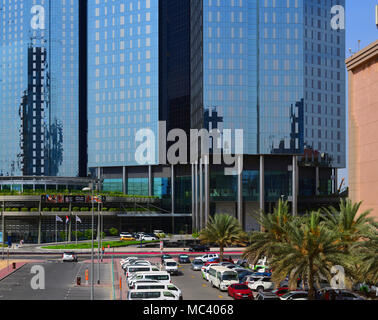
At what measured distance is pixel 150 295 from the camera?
133 feet

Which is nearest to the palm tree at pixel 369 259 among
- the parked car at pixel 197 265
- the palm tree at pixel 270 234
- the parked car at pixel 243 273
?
the palm tree at pixel 270 234

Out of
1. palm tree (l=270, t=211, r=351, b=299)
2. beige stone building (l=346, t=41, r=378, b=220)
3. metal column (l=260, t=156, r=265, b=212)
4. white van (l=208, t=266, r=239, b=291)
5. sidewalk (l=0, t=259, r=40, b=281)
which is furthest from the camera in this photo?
metal column (l=260, t=156, r=265, b=212)

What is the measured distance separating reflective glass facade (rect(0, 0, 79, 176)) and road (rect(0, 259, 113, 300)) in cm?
11195

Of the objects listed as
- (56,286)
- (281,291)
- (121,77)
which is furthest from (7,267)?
(121,77)

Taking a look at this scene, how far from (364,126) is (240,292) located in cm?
2485

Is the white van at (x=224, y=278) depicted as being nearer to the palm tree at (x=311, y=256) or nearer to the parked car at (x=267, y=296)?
the parked car at (x=267, y=296)

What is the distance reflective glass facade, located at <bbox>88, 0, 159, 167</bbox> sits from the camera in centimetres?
15862

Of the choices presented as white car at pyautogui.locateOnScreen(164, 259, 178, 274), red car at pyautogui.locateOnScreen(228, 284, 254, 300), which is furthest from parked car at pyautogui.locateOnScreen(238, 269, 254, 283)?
red car at pyautogui.locateOnScreen(228, 284, 254, 300)

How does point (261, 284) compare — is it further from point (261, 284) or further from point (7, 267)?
point (7, 267)

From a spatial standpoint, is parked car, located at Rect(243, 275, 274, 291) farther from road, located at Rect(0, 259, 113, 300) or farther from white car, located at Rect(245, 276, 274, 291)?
road, located at Rect(0, 259, 113, 300)

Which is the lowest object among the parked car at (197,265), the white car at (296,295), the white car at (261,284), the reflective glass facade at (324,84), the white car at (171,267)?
the parked car at (197,265)

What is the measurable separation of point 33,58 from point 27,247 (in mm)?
89467

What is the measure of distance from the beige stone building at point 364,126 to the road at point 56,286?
29.4 metres

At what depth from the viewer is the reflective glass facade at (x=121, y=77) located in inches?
6245
